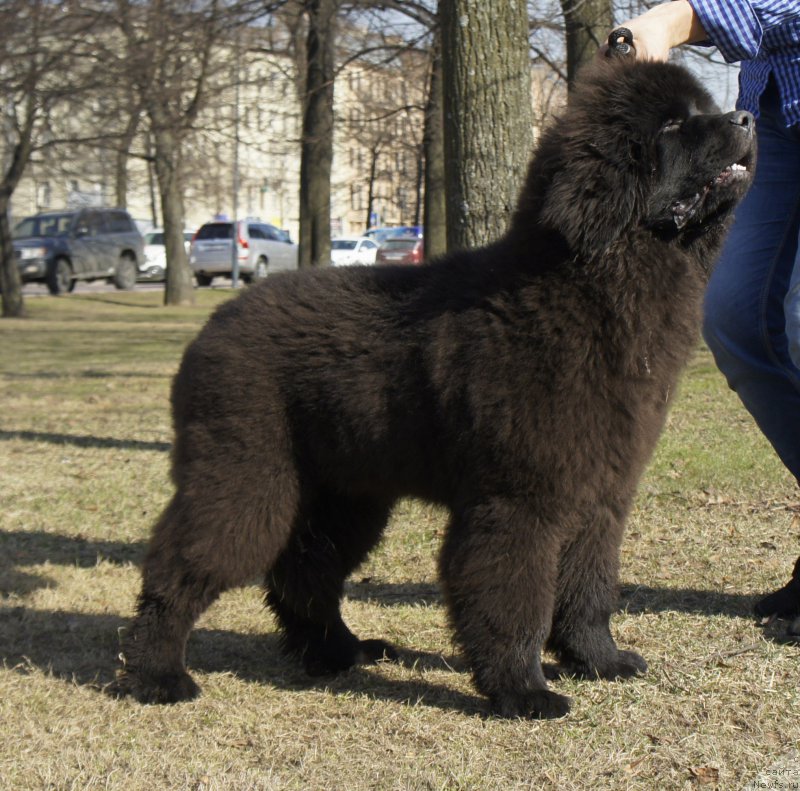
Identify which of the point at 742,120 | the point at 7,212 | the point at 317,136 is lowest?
the point at 742,120

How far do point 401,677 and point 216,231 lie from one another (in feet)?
104

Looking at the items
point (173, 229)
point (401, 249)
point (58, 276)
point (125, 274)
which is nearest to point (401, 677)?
point (173, 229)

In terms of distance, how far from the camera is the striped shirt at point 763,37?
131 inches

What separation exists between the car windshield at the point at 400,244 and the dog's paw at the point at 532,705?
31.2 m

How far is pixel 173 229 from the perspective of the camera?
24.0m

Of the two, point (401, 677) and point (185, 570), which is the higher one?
point (185, 570)

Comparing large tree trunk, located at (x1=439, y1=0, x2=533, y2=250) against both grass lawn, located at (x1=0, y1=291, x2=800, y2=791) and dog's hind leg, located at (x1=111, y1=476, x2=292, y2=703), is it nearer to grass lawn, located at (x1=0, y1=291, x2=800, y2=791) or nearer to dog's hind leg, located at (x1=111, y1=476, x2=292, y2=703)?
grass lawn, located at (x1=0, y1=291, x2=800, y2=791)

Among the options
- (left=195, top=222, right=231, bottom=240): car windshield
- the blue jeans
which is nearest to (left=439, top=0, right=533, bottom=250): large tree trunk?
the blue jeans

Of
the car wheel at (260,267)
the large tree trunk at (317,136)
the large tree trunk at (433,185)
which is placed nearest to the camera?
the large tree trunk at (317,136)

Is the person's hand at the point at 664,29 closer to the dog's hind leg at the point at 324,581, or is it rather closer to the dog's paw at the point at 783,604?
the dog's hind leg at the point at 324,581

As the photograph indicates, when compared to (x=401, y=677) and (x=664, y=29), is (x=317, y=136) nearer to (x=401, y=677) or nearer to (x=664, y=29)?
(x=664, y=29)

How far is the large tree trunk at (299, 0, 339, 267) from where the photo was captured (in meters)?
14.1

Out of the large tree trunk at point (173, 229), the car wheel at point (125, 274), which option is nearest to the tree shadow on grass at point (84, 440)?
the large tree trunk at point (173, 229)

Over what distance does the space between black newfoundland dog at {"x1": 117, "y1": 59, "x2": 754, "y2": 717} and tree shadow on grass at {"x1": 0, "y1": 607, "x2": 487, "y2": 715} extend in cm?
30
